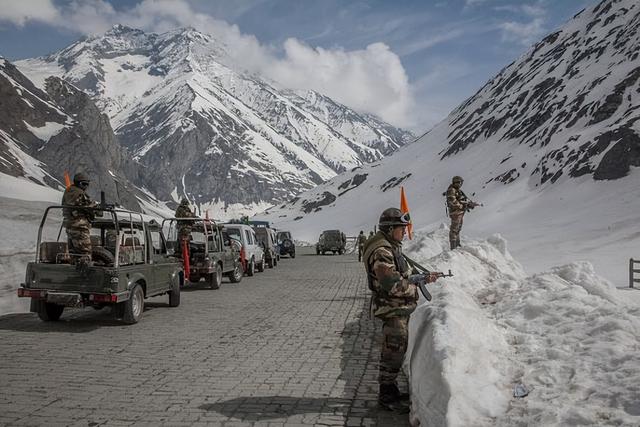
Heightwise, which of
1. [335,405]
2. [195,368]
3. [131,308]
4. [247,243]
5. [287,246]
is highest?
[287,246]

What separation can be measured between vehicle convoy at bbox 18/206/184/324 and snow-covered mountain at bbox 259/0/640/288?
2064 centimetres

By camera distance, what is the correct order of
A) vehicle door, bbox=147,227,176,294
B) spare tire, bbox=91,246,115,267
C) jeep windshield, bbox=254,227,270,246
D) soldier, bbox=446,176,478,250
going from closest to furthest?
spare tire, bbox=91,246,115,267, vehicle door, bbox=147,227,176,294, soldier, bbox=446,176,478,250, jeep windshield, bbox=254,227,270,246

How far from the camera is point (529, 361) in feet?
16.8

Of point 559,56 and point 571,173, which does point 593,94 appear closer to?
point 571,173

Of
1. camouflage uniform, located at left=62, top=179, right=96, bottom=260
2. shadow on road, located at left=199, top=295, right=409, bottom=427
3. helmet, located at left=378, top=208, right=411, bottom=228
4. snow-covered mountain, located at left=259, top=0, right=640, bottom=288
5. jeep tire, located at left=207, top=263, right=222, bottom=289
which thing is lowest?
shadow on road, located at left=199, top=295, right=409, bottom=427

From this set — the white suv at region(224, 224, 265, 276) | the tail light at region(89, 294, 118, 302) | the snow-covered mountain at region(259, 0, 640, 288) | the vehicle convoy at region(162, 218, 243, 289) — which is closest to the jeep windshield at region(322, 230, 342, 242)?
the snow-covered mountain at region(259, 0, 640, 288)

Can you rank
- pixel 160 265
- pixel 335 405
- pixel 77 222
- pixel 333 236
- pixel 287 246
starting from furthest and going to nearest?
pixel 333 236
pixel 287 246
pixel 160 265
pixel 77 222
pixel 335 405

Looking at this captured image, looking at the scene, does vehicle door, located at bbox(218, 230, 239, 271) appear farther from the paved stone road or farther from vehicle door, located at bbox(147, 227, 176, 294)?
the paved stone road

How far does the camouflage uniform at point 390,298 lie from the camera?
17.2ft

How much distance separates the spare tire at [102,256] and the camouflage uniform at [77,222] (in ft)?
1.12

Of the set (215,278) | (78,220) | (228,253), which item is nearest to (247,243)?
(228,253)

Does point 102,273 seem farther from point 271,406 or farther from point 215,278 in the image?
point 215,278

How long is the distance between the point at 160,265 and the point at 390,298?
7485mm

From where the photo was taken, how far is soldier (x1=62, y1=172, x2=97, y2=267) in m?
9.68
